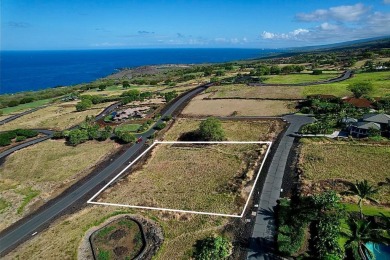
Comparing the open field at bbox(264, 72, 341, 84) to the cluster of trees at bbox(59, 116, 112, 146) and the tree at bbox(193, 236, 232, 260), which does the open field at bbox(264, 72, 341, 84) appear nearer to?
the cluster of trees at bbox(59, 116, 112, 146)

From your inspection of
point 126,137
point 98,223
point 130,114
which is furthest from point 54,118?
point 98,223

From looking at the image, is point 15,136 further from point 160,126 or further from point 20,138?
point 160,126

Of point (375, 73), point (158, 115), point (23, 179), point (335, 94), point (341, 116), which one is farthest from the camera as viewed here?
point (375, 73)

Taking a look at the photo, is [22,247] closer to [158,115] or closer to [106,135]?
[106,135]

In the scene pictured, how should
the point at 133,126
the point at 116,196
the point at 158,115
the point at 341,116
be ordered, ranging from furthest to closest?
the point at 158,115 < the point at 133,126 < the point at 341,116 < the point at 116,196

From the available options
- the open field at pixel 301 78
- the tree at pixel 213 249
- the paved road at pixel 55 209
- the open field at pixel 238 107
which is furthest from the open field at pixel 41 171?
the open field at pixel 301 78

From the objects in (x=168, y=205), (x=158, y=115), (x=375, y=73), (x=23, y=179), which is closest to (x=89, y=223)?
(x=168, y=205)
